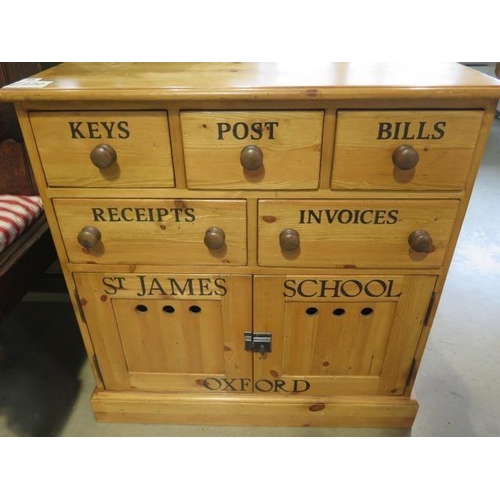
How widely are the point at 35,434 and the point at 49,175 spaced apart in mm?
843

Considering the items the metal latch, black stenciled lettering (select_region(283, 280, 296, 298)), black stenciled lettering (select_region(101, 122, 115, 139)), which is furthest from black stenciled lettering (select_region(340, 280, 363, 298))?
black stenciled lettering (select_region(101, 122, 115, 139))

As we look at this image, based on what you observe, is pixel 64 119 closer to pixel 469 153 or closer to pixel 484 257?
pixel 469 153

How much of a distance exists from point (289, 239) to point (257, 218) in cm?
9

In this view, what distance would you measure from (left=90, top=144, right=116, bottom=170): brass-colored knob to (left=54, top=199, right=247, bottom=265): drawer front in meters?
0.10

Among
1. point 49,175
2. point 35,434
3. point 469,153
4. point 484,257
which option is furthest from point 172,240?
point 484,257

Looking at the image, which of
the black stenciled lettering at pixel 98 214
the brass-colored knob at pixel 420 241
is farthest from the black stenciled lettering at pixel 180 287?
the brass-colored knob at pixel 420 241

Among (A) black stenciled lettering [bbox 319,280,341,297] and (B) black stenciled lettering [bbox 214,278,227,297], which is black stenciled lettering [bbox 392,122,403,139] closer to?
(A) black stenciled lettering [bbox 319,280,341,297]

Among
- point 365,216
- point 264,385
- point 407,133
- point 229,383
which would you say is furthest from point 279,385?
point 407,133

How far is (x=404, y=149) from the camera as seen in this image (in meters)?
0.88

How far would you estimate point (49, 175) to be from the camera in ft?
3.12

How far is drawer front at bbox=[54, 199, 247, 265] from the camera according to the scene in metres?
0.98

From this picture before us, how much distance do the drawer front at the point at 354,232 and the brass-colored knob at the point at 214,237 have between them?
0.10m

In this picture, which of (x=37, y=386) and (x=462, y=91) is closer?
(x=462, y=91)

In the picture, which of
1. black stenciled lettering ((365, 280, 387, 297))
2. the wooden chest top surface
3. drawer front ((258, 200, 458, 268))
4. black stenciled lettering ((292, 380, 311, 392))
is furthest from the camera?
black stenciled lettering ((292, 380, 311, 392))
